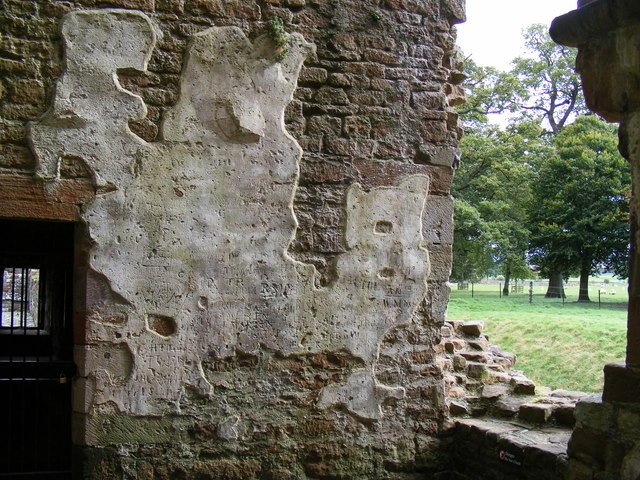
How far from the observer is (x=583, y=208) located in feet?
48.6

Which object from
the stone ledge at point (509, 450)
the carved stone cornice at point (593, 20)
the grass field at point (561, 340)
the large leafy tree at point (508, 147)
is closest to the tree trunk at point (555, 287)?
the large leafy tree at point (508, 147)

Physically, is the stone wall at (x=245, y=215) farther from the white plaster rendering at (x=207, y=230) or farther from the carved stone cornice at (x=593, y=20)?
the carved stone cornice at (x=593, y=20)

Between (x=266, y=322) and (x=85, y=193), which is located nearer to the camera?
(x=85, y=193)

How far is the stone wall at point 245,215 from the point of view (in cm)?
388

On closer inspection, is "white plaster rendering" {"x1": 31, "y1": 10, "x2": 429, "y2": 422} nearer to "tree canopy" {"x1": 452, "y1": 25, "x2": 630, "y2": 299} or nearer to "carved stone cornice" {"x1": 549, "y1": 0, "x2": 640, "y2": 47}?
"carved stone cornice" {"x1": 549, "y1": 0, "x2": 640, "y2": 47}

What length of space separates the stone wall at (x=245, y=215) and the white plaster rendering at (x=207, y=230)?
13mm

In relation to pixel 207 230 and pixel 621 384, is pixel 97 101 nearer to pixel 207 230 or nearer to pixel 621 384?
pixel 207 230

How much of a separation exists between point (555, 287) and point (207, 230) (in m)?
15.6

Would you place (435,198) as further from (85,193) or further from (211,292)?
(85,193)

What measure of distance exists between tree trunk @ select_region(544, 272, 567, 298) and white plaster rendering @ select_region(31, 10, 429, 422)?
44.3 ft

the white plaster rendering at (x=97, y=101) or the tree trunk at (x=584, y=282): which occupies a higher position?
the white plaster rendering at (x=97, y=101)

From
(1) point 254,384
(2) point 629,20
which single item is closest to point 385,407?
(1) point 254,384

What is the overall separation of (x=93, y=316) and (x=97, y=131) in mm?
1157

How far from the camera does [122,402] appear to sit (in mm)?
3939
